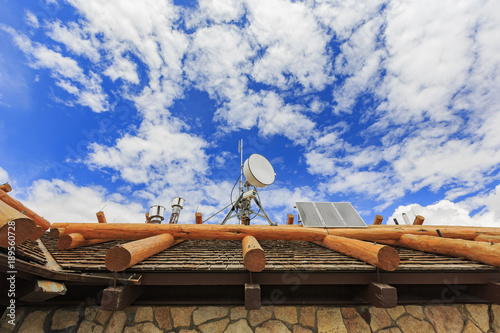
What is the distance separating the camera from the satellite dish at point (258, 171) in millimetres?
10078

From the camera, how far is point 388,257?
125 inches

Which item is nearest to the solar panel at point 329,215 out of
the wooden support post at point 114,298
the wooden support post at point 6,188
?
the wooden support post at point 114,298

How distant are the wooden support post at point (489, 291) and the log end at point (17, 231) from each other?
6741 mm

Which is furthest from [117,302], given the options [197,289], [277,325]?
[277,325]

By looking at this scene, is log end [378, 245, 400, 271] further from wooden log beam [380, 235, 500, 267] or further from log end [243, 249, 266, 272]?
wooden log beam [380, 235, 500, 267]

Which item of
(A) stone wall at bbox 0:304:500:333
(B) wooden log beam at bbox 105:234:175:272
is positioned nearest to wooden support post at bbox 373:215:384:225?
(A) stone wall at bbox 0:304:500:333

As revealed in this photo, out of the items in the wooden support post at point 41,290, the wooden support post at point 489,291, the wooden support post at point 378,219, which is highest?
the wooden support post at point 378,219

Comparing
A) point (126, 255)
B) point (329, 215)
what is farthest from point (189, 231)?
point (329, 215)

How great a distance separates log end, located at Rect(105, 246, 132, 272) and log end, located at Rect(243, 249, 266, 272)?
68.0 inches

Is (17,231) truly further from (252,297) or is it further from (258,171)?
(258,171)

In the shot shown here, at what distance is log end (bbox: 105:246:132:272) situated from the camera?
9.72 ft

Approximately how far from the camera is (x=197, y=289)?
13.0 feet

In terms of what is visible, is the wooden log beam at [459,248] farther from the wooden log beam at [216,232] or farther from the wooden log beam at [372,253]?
the wooden log beam at [372,253]

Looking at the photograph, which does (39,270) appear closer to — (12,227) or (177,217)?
(12,227)
